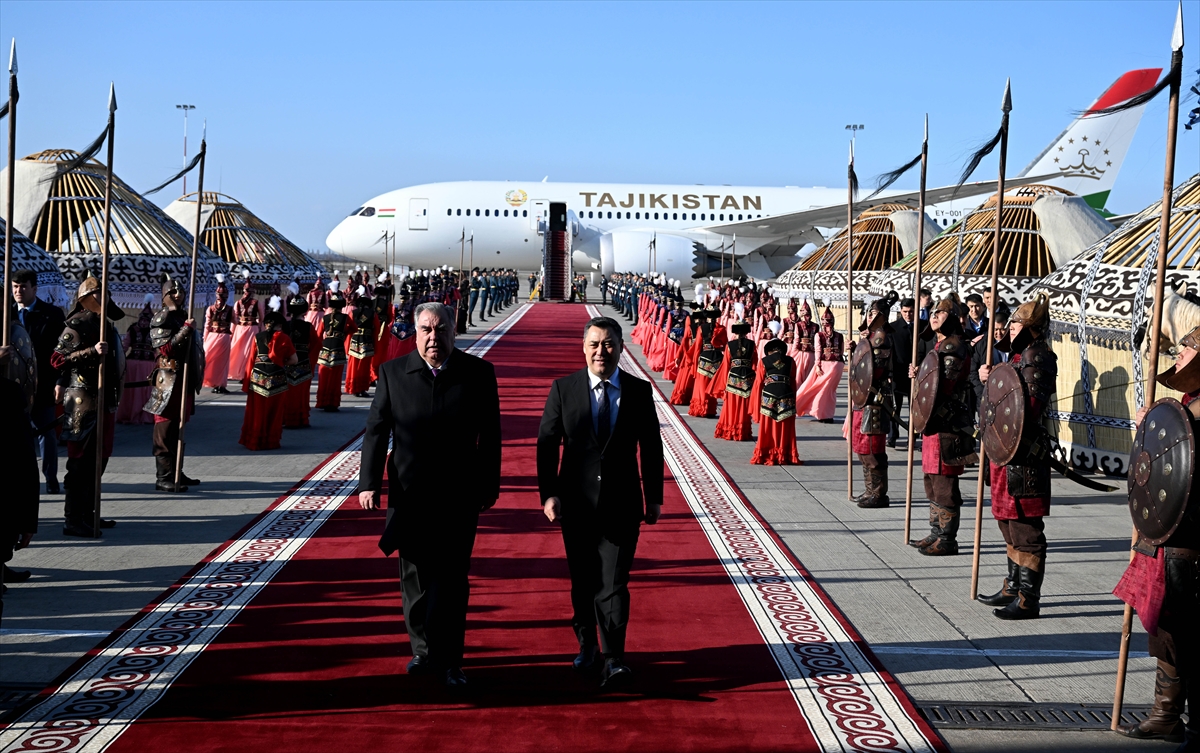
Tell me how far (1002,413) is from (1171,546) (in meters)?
1.91

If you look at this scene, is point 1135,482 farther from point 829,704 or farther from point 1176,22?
point 1176,22

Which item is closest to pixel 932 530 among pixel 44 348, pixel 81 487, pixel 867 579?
pixel 867 579

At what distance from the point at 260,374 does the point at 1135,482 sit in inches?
345

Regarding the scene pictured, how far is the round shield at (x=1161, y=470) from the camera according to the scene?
4074 millimetres

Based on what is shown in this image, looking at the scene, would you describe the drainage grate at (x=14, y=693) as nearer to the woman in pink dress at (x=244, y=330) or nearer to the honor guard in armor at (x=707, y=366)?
the honor guard in armor at (x=707, y=366)

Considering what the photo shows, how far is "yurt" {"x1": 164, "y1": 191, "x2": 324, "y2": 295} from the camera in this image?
2731 centimetres

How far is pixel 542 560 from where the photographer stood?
7.18 meters

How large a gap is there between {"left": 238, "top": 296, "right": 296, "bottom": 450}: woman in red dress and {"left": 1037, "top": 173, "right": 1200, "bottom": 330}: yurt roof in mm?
8061

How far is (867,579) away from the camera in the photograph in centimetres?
691

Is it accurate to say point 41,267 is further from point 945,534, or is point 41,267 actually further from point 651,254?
point 651,254

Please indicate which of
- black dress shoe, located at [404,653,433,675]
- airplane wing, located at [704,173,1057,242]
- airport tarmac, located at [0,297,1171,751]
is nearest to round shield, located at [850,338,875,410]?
airport tarmac, located at [0,297,1171,751]

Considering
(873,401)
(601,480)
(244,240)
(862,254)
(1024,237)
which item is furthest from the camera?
(244,240)

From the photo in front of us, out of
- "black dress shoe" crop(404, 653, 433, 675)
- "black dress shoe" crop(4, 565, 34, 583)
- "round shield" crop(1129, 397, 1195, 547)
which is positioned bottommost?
"black dress shoe" crop(404, 653, 433, 675)

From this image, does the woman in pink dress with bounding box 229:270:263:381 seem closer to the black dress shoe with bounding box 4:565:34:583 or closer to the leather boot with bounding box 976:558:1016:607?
the black dress shoe with bounding box 4:565:34:583
